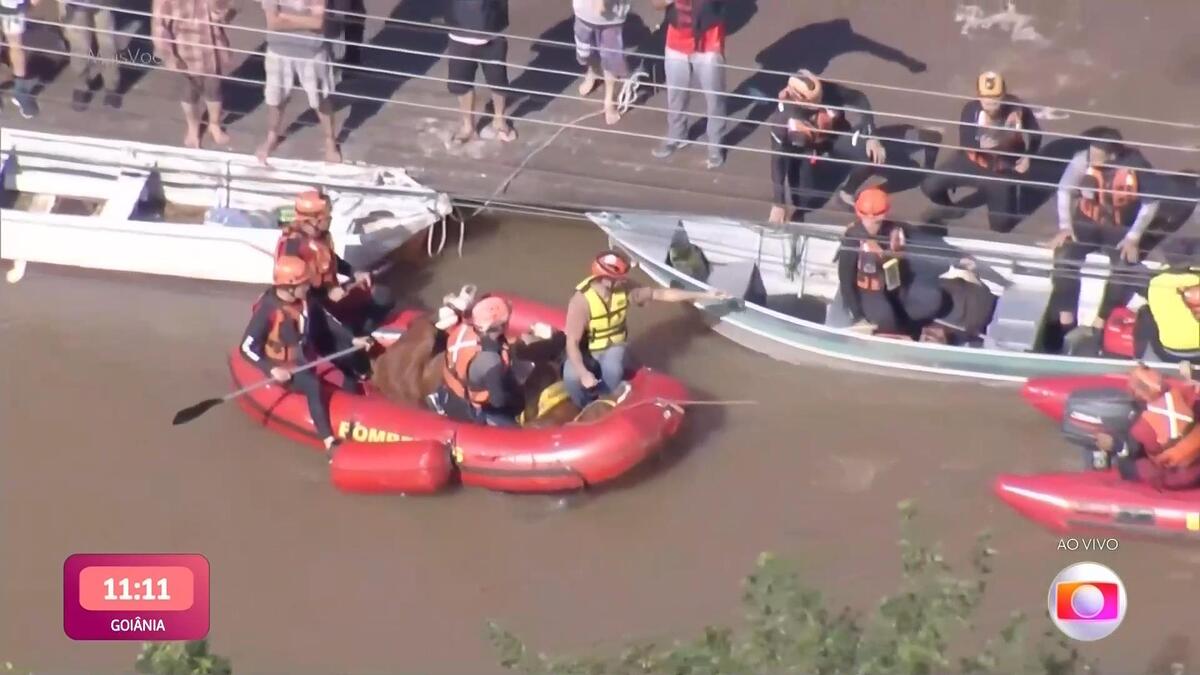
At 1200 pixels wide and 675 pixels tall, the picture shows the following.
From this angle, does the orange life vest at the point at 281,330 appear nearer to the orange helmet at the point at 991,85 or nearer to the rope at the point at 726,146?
the rope at the point at 726,146

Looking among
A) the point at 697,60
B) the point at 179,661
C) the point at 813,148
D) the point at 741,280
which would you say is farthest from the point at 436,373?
the point at 179,661

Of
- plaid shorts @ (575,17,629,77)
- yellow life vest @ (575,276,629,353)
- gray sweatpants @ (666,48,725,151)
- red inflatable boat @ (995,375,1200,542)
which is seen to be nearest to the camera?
red inflatable boat @ (995,375,1200,542)

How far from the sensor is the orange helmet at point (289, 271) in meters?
7.11

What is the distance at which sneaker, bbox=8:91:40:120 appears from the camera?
28.8 ft

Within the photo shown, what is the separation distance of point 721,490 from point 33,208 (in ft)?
12.6

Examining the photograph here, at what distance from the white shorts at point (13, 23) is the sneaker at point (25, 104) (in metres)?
0.34

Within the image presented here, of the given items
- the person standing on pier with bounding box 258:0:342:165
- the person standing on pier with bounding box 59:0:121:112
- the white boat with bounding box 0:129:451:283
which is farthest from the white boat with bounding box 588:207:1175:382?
the person standing on pier with bounding box 59:0:121:112

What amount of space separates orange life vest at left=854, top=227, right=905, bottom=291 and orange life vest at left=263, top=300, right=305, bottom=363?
256 cm

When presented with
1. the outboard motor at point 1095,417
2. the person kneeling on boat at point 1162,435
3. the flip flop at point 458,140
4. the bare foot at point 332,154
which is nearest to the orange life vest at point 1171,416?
the person kneeling on boat at point 1162,435

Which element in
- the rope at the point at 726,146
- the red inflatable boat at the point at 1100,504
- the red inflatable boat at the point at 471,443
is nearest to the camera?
the red inflatable boat at the point at 1100,504

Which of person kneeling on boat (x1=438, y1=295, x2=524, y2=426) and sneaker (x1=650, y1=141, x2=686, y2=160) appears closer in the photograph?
person kneeling on boat (x1=438, y1=295, x2=524, y2=426)

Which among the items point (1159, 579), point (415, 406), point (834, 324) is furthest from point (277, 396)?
point (1159, 579)

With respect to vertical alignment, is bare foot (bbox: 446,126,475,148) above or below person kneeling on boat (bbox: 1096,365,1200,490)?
above

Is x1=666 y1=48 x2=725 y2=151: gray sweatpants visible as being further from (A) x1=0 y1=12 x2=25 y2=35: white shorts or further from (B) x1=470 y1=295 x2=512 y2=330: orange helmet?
(A) x1=0 y1=12 x2=25 y2=35: white shorts
